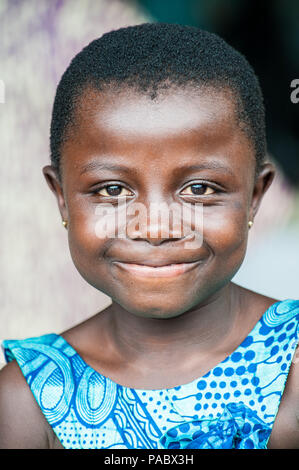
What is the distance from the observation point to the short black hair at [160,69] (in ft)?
3.69

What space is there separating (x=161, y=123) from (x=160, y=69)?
3.7 inches

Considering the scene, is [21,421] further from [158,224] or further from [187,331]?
[158,224]

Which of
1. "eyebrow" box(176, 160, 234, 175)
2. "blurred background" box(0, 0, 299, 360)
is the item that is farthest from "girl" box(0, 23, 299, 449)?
"blurred background" box(0, 0, 299, 360)

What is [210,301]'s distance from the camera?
1.31m

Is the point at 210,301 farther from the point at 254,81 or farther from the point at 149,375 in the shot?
the point at 254,81

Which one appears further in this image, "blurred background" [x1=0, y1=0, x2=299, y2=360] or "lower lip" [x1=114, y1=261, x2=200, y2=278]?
"blurred background" [x1=0, y1=0, x2=299, y2=360]

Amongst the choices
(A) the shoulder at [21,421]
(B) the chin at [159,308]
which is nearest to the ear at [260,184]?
(B) the chin at [159,308]

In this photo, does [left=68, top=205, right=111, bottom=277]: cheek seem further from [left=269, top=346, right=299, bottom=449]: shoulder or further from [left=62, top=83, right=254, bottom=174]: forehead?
[left=269, top=346, right=299, bottom=449]: shoulder

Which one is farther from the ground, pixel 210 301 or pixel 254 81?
pixel 254 81

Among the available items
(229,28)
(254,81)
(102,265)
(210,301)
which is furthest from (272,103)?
(102,265)

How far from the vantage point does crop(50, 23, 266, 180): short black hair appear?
1125 millimetres
